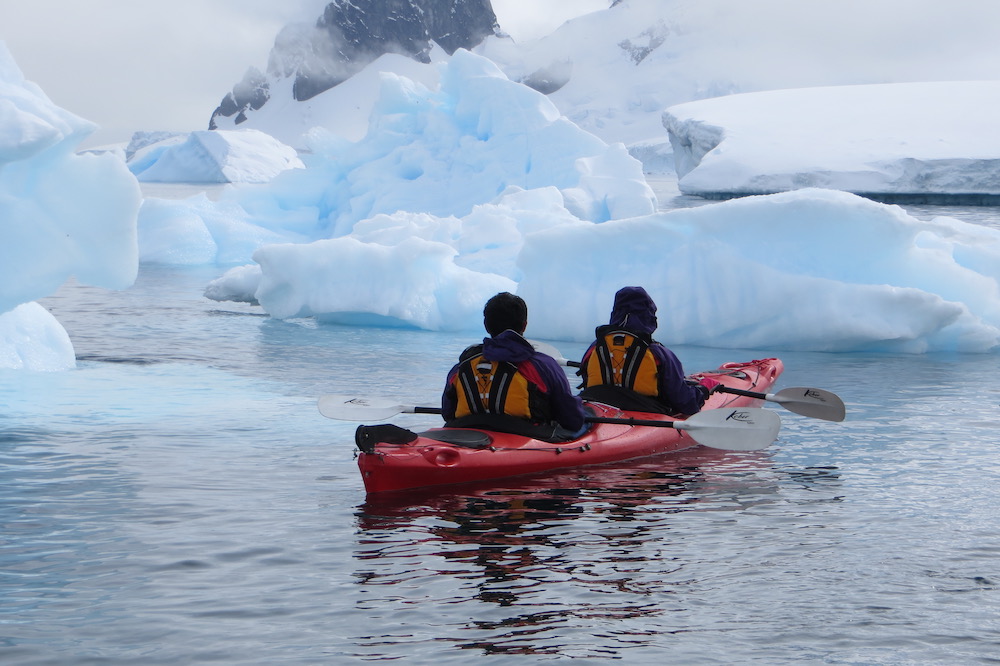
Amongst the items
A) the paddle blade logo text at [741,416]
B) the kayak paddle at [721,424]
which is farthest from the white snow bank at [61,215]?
the paddle blade logo text at [741,416]

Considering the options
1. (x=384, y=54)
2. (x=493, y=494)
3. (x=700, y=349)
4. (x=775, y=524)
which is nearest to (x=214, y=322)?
(x=700, y=349)

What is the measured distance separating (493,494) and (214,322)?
25.8 ft

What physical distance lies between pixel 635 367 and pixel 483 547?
2.05 meters

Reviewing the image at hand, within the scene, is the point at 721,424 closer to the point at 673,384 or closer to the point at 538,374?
the point at 673,384

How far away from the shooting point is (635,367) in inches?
239

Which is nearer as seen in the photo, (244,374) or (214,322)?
(244,374)

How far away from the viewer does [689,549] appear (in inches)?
169

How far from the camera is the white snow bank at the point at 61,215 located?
803cm

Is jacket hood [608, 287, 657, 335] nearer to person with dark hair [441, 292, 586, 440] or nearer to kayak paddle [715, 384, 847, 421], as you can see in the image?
person with dark hair [441, 292, 586, 440]

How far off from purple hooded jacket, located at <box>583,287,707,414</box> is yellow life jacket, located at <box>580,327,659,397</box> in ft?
0.11

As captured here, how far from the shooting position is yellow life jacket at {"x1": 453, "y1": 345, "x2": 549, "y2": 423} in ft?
17.1

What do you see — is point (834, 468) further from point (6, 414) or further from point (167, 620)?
point (6, 414)

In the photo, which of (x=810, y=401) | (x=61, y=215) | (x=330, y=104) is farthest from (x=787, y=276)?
(x=330, y=104)

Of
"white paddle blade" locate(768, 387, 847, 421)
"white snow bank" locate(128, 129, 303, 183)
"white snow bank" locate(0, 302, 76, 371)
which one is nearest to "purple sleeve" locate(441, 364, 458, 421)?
"white paddle blade" locate(768, 387, 847, 421)
